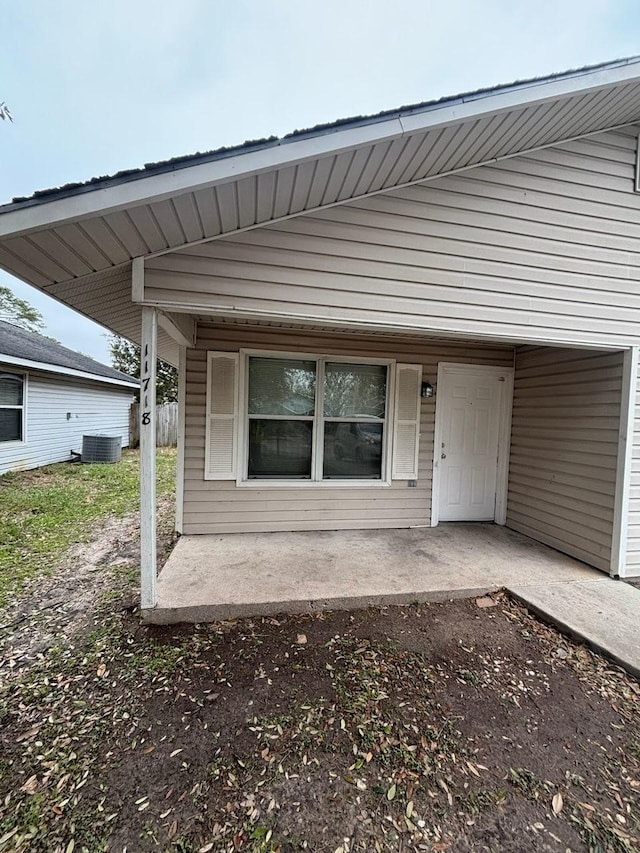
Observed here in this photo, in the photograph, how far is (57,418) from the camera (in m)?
9.64

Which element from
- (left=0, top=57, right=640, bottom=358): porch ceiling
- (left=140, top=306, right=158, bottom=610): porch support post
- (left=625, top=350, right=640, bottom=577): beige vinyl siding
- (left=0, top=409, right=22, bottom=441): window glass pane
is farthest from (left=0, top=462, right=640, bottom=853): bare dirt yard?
(left=0, top=409, right=22, bottom=441): window glass pane

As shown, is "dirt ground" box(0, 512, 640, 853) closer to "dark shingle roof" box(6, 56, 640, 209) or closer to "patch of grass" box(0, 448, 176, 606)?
"patch of grass" box(0, 448, 176, 606)

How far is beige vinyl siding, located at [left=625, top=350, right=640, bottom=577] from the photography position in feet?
11.6

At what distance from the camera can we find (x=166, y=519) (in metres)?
5.08

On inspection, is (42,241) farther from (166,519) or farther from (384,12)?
(384,12)

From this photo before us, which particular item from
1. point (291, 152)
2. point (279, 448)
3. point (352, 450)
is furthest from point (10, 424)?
point (291, 152)

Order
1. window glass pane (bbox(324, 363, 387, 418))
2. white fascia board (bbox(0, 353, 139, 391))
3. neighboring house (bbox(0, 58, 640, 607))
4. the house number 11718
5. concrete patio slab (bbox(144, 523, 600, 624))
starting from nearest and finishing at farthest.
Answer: neighboring house (bbox(0, 58, 640, 607)) < the house number 11718 < concrete patio slab (bbox(144, 523, 600, 624)) < window glass pane (bbox(324, 363, 387, 418)) < white fascia board (bbox(0, 353, 139, 391))

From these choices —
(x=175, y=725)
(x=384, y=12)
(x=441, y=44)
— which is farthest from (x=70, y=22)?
(x=175, y=725)

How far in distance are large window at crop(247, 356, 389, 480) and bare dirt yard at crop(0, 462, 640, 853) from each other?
1.98 meters

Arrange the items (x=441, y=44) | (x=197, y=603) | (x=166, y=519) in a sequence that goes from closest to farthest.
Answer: (x=197, y=603) < (x=166, y=519) < (x=441, y=44)

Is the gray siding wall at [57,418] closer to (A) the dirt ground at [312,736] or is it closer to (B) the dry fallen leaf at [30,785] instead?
(A) the dirt ground at [312,736]

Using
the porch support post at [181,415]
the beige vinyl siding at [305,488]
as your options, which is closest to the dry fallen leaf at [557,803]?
the beige vinyl siding at [305,488]

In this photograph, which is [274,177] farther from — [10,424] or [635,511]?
[10,424]

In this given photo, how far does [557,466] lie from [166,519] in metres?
4.82
